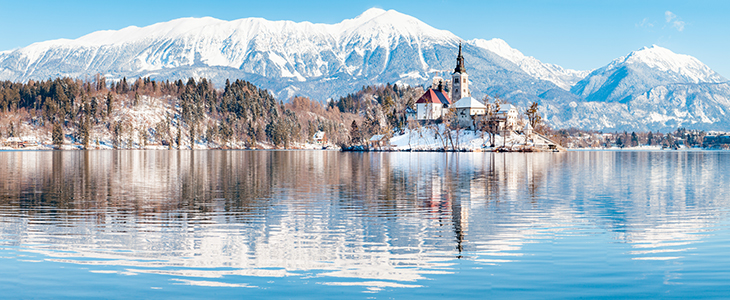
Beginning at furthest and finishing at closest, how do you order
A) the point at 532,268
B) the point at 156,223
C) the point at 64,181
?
the point at 64,181, the point at 156,223, the point at 532,268

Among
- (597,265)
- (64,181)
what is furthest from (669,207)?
(64,181)

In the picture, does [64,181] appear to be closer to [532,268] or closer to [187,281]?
A: [187,281]

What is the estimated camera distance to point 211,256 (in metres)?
20.8

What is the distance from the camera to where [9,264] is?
1944 cm

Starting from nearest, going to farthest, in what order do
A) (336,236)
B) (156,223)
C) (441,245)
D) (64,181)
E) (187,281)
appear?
(187,281)
(441,245)
(336,236)
(156,223)
(64,181)

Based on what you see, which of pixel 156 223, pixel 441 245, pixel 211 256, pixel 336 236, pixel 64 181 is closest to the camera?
pixel 211 256

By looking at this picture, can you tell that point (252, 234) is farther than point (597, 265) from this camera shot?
Yes

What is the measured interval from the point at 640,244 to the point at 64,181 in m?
51.7

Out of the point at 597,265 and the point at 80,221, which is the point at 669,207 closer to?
the point at 597,265

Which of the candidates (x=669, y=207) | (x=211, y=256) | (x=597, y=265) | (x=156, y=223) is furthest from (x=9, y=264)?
(x=669, y=207)

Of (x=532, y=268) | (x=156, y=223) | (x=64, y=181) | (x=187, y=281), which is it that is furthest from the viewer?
(x=64, y=181)

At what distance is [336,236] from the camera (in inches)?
991

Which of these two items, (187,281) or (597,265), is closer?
(187,281)

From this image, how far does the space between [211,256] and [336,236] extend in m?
6.17
